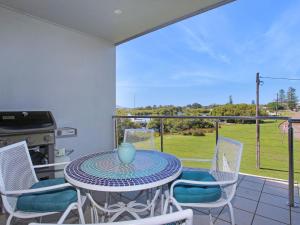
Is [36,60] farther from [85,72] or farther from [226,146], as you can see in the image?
[226,146]

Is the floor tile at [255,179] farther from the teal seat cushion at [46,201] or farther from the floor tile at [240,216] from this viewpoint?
the teal seat cushion at [46,201]

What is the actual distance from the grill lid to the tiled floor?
99cm

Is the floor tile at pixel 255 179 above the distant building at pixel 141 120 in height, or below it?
below

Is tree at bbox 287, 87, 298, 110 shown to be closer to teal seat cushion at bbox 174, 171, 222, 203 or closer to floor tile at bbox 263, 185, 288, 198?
floor tile at bbox 263, 185, 288, 198

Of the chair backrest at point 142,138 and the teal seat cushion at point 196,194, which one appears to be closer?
the teal seat cushion at point 196,194

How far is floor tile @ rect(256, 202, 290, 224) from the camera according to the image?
2043 mm

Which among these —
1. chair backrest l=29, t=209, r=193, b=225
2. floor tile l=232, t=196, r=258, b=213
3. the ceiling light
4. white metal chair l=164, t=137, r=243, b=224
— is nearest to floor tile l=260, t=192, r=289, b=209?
floor tile l=232, t=196, r=258, b=213

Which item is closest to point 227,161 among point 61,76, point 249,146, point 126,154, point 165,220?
point 126,154

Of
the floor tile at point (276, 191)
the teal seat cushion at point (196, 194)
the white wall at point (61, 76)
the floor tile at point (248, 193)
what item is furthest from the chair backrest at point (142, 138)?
the floor tile at point (276, 191)

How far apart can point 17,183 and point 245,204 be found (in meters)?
2.39

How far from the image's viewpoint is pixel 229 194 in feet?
5.19

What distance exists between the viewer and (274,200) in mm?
2426

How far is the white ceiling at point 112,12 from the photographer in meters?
2.80

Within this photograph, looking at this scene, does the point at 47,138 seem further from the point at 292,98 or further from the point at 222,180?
the point at 292,98
